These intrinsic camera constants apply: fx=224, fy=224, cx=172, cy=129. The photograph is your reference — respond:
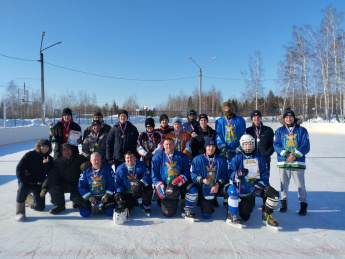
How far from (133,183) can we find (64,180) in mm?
1182

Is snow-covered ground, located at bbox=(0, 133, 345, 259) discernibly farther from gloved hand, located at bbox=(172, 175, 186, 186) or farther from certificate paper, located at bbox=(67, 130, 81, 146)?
certificate paper, located at bbox=(67, 130, 81, 146)

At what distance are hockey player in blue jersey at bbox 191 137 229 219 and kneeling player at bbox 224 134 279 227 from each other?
14cm

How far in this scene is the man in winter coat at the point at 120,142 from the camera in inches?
158

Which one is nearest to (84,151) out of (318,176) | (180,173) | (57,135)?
(57,135)

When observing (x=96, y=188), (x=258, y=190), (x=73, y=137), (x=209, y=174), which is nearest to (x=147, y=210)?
(x=96, y=188)

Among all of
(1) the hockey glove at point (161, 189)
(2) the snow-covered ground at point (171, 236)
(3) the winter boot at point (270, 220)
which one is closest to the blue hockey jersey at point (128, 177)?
(1) the hockey glove at point (161, 189)

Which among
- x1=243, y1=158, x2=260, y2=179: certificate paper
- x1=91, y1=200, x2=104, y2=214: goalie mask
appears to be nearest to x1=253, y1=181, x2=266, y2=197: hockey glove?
x1=243, y1=158, x2=260, y2=179: certificate paper

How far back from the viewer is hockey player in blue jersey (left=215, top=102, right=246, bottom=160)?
12.5 ft

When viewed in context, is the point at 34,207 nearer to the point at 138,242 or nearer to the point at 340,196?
the point at 138,242

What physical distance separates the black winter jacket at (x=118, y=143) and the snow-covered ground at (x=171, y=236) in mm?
1031

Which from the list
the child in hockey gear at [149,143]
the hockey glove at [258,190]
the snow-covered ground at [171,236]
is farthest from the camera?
the child in hockey gear at [149,143]

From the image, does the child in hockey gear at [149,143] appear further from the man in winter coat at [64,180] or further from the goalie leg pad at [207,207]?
the goalie leg pad at [207,207]

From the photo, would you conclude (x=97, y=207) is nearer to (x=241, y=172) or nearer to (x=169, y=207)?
(x=169, y=207)

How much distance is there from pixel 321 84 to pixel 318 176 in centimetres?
2406
